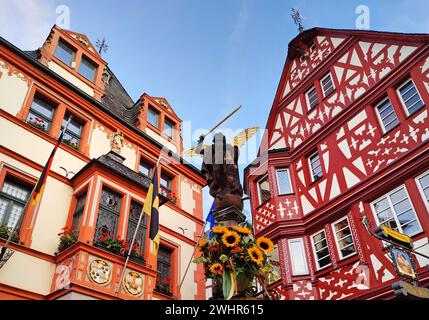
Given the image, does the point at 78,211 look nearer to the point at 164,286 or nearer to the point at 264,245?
the point at 164,286

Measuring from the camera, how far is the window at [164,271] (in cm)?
1217

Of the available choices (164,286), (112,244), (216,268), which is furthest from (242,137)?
(164,286)

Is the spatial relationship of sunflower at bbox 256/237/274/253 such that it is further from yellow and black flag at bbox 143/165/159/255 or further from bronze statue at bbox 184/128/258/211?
yellow and black flag at bbox 143/165/159/255

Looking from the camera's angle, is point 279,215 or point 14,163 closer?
point 14,163

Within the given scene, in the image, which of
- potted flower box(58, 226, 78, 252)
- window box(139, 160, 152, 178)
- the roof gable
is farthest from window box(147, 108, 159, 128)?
potted flower box(58, 226, 78, 252)

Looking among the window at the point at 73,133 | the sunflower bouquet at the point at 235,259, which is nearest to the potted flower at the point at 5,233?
the window at the point at 73,133

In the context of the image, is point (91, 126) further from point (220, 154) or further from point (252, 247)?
point (252, 247)

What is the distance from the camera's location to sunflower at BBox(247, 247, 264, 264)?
4.41 metres

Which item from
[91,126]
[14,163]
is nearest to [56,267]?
[14,163]

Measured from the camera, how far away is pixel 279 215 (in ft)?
49.6

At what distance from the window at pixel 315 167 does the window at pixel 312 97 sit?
102 inches
